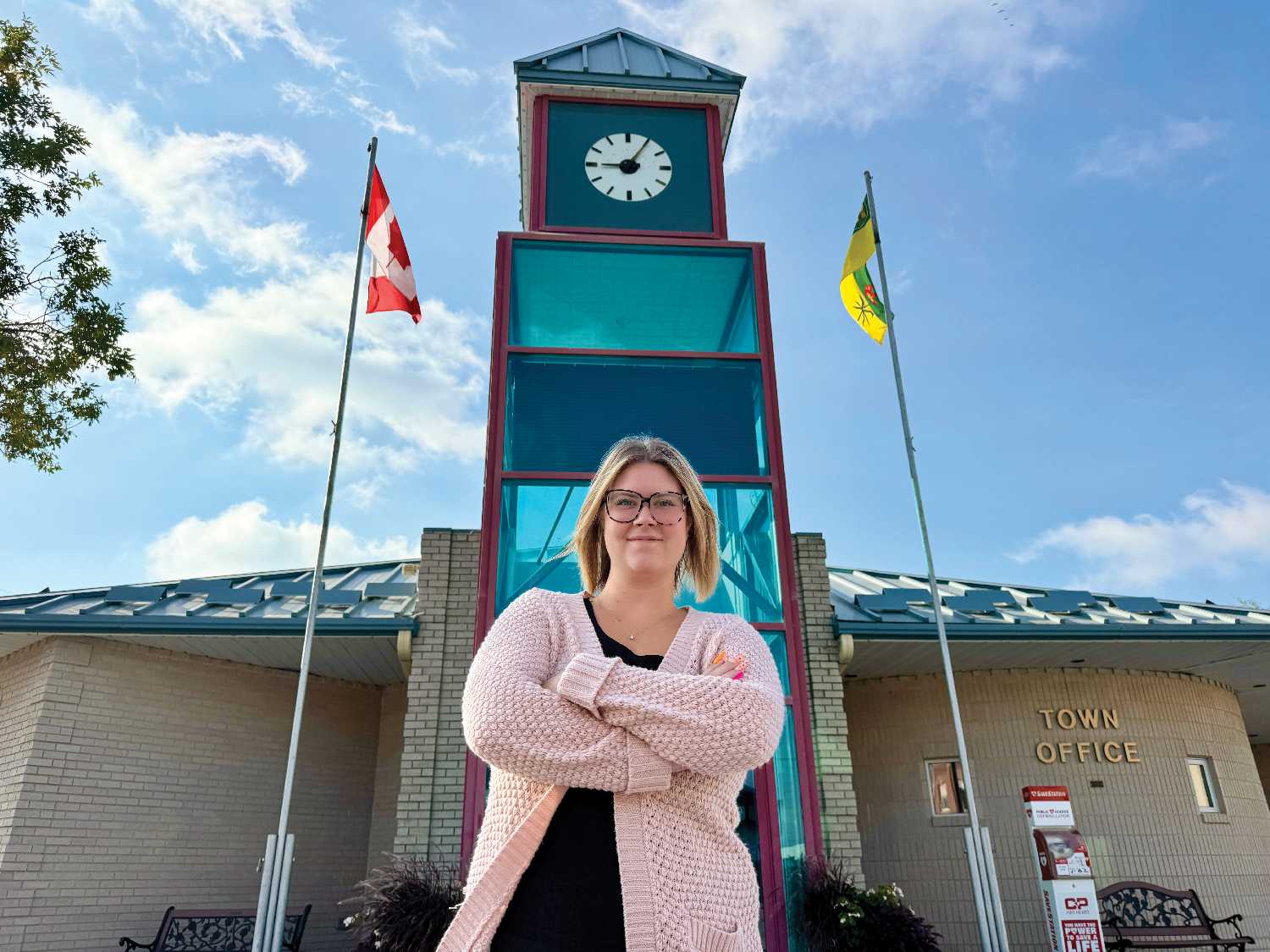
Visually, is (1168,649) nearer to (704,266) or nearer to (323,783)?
(704,266)

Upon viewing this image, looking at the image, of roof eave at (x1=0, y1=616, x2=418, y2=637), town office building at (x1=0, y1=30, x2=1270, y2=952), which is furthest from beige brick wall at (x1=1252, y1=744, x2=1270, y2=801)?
roof eave at (x1=0, y1=616, x2=418, y2=637)

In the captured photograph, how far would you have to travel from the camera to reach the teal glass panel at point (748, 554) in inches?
322

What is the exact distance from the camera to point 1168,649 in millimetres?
10117

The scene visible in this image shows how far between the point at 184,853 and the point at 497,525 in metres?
4.74

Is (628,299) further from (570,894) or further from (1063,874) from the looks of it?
(570,894)

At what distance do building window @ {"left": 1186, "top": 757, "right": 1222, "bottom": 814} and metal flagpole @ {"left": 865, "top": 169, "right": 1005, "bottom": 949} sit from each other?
113 inches

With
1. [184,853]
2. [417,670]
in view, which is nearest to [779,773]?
[417,670]

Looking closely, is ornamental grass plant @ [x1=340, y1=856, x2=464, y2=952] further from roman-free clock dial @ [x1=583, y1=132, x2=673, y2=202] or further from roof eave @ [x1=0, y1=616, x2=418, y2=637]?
roman-free clock dial @ [x1=583, y1=132, x2=673, y2=202]

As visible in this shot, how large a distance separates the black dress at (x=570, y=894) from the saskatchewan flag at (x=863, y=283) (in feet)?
29.9

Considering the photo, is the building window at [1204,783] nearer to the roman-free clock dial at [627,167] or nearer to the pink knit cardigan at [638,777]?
the roman-free clock dial at [627,167]

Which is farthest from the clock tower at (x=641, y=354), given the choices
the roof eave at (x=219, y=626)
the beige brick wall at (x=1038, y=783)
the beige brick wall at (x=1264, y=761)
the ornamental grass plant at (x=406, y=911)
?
the beige brick wall at (x=1264, y=761)

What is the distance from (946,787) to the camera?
1038 centimetres

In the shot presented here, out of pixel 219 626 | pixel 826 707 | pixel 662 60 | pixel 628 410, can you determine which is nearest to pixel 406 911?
pixel 219 626

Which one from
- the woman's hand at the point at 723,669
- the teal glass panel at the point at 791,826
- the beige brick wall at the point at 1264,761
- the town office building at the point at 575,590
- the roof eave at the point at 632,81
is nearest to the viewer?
the woman's hand at the point at 723,669
